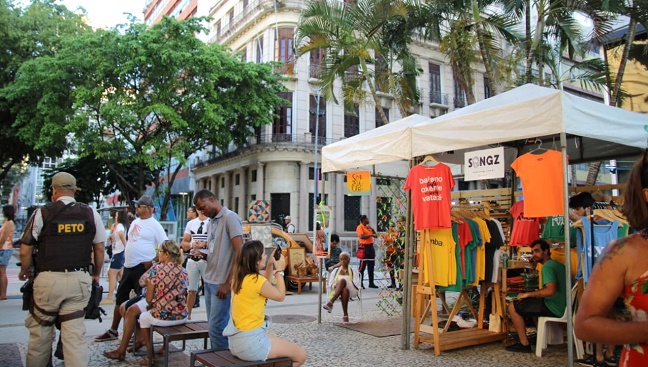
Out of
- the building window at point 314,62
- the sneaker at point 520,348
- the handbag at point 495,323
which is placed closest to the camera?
the sneaker at point 520,348

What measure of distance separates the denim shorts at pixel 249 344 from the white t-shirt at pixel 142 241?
301cm

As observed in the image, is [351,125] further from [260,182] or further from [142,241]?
[142,241]

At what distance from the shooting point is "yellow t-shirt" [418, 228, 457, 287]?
6.22 metres

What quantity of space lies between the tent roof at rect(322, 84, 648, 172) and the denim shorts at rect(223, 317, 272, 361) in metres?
3.33

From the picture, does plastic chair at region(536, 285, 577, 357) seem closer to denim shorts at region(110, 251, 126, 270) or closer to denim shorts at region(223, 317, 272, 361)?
denim shorts at region(223, 317, 272, 361)

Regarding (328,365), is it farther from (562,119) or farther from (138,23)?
(138,23)

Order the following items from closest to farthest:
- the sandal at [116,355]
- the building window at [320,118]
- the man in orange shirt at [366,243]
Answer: the sandal at [116,355], the man in orange shirt at [366,243], the building window at [320,118]

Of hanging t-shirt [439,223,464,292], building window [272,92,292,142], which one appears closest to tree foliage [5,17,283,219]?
building window [272,92,292,142]

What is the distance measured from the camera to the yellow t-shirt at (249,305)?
424 centimetres

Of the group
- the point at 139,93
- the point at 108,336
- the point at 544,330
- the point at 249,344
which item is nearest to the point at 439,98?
the point at 139,93

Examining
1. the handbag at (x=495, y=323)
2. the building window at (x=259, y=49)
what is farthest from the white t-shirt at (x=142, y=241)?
the building window at (x=259, y=49)

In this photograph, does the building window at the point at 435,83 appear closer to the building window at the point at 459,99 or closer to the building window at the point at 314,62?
the building window at the point at 459,99

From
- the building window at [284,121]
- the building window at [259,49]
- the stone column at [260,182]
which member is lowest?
the stone column at [260,182]

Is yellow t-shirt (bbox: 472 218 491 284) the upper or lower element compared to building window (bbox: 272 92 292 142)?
lower
